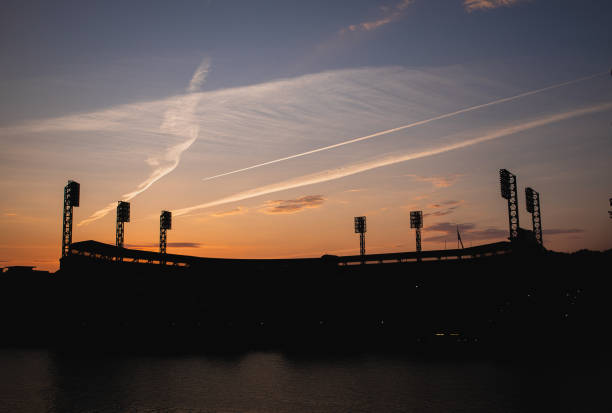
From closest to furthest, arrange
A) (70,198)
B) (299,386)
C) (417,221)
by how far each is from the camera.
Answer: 1. (299,386)
2. (70,198)
3. (417,221)

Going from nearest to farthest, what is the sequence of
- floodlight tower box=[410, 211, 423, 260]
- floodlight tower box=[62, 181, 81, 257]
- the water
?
the water → floodlight tower box=[62, 181, 81, 257] → floodlight tower box=[410, 211, 423, 260]

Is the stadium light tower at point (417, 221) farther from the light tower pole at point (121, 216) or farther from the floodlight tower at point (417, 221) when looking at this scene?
the light tower pole at point (121, 216)

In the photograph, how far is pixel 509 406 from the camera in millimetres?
37781

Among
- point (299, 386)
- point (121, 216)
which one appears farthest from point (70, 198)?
point (299, 386)

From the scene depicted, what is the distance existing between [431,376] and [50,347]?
6610cm

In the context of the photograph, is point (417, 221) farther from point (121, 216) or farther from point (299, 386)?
point (299, 386)

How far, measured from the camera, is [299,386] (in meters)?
48.1

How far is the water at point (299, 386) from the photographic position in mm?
38500

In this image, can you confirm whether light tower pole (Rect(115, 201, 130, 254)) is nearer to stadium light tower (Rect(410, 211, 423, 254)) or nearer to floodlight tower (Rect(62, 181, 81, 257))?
floodlight tower (Rect(62, 181, 81, 257))

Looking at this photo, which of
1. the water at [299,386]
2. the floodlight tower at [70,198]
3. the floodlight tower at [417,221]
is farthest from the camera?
the floodlight tower at [417,221]

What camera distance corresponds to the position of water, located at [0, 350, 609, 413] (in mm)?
38500

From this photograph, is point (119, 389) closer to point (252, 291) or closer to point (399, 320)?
point (399, 320)

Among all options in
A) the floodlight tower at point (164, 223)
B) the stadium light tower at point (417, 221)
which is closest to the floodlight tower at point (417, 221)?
the stadium light tower at point (417, 221)

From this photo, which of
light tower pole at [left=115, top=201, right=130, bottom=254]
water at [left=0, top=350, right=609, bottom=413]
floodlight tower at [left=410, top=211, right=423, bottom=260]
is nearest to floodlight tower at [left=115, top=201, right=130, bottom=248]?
light tower pole at [left=115, top=201, right=130, bottom=254]
